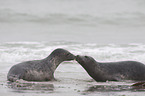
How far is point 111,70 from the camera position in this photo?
7188 mm

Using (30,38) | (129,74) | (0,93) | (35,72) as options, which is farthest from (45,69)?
(30,38)

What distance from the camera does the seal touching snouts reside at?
691cm

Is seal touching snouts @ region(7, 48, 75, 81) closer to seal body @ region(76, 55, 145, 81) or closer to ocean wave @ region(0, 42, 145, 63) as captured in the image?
seal body @ region(76, 55, 145, 81)

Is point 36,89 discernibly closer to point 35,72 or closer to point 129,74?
point 35,72

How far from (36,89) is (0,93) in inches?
28.1

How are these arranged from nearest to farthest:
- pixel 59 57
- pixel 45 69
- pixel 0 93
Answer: pixel 0 93
pixel 45 69
pixel 59 57

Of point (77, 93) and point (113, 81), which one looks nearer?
point (77, 93)

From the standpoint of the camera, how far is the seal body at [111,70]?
7.11m

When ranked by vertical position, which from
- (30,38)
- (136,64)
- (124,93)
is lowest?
(124,93)

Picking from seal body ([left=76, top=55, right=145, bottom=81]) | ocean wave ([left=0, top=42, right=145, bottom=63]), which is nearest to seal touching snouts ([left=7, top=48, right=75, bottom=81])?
seal body ([left=76, top=55, right=145, bottom=81])

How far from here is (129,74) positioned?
282 inches

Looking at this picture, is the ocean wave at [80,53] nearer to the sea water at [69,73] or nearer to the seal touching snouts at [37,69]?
the sea water at [69,73]

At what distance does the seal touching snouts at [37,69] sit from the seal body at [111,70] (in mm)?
831

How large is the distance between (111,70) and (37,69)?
70.6 inches
